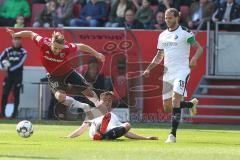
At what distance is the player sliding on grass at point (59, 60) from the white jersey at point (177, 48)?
4.57 feet

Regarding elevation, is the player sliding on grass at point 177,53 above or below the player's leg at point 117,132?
above

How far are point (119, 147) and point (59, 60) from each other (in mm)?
4179

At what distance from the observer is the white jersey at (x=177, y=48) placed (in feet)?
57.2

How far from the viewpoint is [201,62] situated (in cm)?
2684

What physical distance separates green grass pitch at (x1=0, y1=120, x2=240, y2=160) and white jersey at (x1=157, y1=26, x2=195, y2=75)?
1.54 meters

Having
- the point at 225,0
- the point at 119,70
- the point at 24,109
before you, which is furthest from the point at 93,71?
the point at 225,0

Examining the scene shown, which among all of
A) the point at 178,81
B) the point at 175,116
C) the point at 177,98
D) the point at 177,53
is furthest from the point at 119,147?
the point at 177,53

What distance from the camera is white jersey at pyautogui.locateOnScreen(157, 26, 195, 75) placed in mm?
17438

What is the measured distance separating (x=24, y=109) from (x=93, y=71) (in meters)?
2.66

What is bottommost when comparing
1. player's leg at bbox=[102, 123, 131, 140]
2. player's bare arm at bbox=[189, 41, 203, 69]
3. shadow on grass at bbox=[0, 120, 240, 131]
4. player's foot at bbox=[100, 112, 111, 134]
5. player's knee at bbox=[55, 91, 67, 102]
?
shadow on grass at bbox=[0, 120, 240, 131]

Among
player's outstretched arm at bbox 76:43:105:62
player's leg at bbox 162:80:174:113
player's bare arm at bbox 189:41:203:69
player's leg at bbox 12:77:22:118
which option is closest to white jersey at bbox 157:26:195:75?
player's bare arm at bbox 189:41:203:69

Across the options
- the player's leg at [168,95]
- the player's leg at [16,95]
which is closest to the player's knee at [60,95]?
the player's leg at [168,95]

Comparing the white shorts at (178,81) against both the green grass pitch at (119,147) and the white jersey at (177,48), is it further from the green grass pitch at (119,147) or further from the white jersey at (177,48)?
the green grass pitch at (119,147)

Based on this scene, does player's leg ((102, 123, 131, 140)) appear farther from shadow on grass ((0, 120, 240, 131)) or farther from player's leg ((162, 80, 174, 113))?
shadow on grass ((0, 120, 240, 131))
